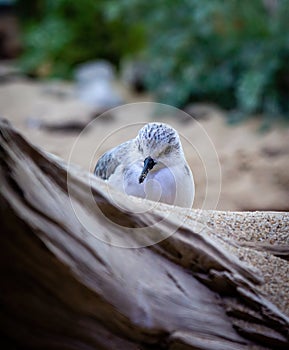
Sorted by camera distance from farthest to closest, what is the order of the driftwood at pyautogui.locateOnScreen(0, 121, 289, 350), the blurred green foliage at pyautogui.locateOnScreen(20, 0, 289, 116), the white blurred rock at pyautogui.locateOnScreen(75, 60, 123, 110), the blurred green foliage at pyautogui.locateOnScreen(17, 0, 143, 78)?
1. the blurred green foliage at pyautogui.locateOnScreen(17, 0, 143, 78)
2. the white blurred rock at pyautogui.locateOnScreen(75, 60, 123, 110)
3. the blurred green foliage at pyautogui.locateOnScreen(20, 0, 289, 116)
4. the driftwood at pyautogui.locateOnScreen(0, 121, 289, 350)

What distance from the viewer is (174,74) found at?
317cm

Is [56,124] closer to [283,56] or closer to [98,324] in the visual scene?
[283,56]

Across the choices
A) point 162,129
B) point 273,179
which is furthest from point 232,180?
point 162,129

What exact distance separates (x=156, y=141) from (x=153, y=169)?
0.06 meters

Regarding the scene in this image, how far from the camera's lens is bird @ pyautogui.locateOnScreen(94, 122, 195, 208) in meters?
0.93

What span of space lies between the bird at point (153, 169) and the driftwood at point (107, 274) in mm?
36

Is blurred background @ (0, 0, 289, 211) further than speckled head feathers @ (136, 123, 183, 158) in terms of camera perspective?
Yes

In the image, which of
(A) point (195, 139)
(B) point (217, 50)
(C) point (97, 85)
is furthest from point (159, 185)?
(C) point (97, 85)

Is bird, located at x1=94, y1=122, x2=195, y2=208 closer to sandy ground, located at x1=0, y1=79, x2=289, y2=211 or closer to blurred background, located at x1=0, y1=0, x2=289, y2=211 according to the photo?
sandy ground, located at x1=0, y1=79, x2=289, y2=211

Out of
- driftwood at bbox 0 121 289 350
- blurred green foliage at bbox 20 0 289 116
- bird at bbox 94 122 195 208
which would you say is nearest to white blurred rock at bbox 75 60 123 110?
blurred green foliage at bbox 20 0 289 116

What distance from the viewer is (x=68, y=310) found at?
0.80m

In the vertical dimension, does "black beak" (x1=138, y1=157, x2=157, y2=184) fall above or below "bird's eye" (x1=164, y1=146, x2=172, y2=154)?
below

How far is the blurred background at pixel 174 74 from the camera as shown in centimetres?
241

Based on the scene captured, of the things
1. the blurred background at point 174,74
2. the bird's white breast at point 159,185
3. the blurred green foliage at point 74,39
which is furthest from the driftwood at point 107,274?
the blurred green foliage at point 74,39
